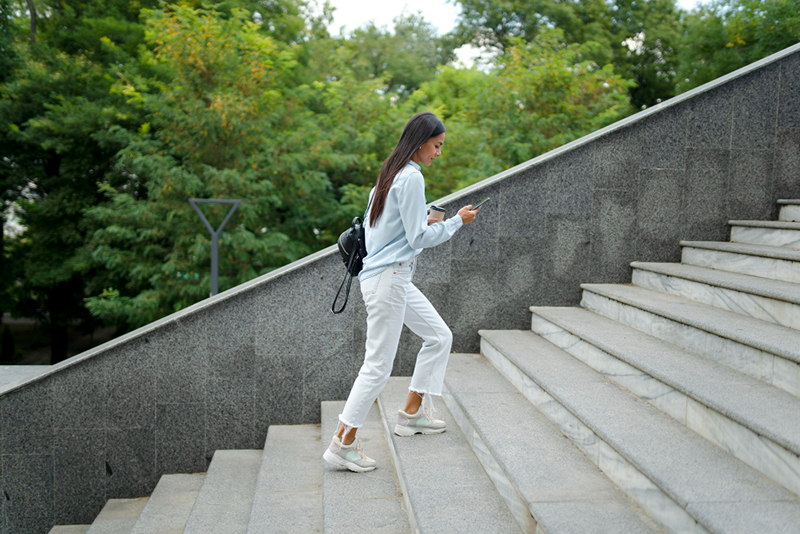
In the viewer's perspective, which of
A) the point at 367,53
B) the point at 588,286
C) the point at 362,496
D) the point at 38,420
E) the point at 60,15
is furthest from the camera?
the point at 367,53

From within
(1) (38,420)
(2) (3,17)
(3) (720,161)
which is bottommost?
(1) (38,420)

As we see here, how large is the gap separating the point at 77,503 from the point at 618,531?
426 cm

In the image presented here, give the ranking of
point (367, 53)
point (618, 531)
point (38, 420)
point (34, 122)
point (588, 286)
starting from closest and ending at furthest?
1. point (618, 531)
2. point (38, 420)
3. point (588, 286)
4. point (34, 122)
5. point (367, 53)

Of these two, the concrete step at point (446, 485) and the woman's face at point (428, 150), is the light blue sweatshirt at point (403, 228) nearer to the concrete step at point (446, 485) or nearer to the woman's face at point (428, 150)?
the woman's face at point (428, 150)

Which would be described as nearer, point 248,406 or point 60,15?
point 248,406

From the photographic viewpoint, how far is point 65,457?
4.76 m

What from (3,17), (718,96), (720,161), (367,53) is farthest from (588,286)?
(367,53)

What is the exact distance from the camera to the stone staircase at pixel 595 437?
8.25 ft

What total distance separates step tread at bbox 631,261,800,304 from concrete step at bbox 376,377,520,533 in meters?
2.06

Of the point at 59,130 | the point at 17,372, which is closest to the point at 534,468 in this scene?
the point at 17,372

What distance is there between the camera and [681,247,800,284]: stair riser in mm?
4113

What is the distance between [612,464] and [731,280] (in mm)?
2011

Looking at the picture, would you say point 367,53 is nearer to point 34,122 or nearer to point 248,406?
point 34,122

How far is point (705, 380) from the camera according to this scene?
10.3ft
